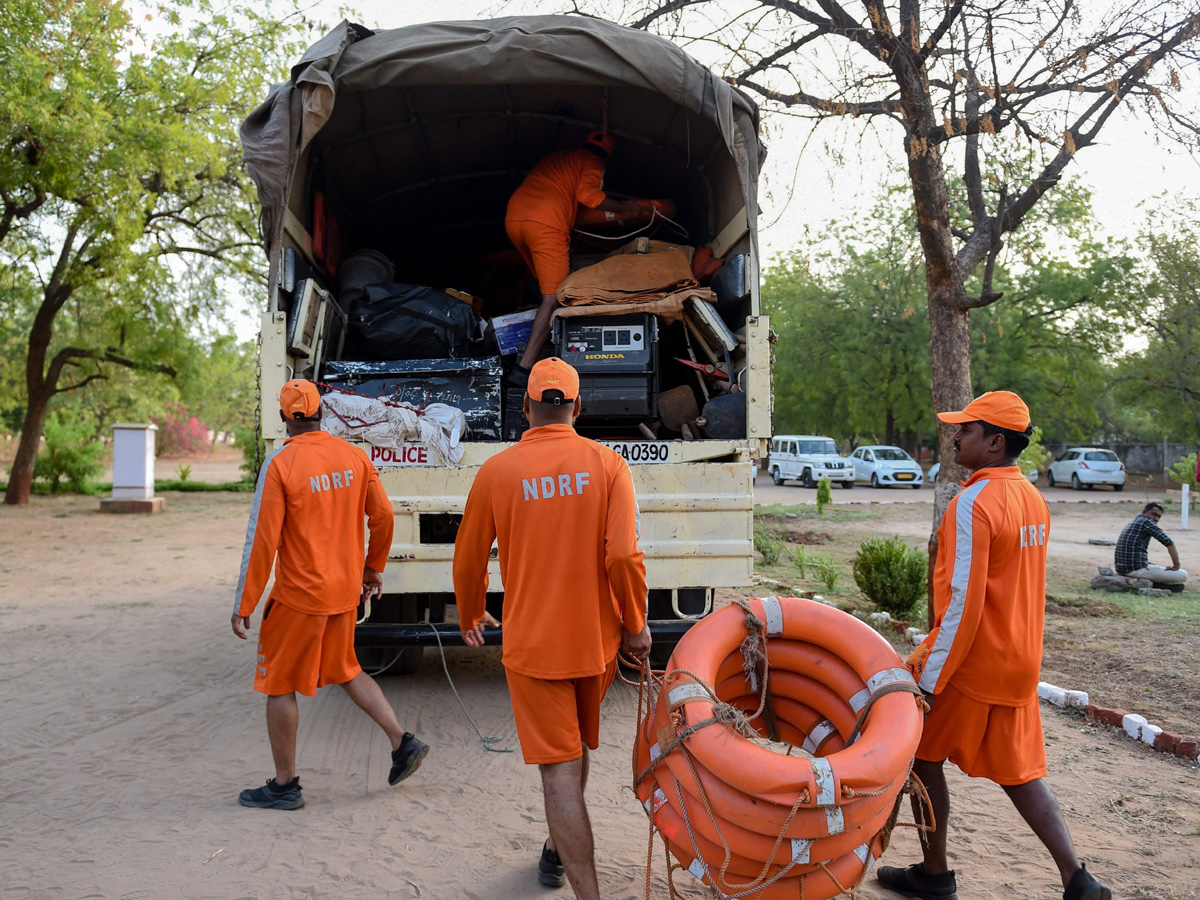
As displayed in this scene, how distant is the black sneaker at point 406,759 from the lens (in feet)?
12.1

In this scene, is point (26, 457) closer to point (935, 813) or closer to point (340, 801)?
point (340, 801)

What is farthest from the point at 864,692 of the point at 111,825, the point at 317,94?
the point at 317,94

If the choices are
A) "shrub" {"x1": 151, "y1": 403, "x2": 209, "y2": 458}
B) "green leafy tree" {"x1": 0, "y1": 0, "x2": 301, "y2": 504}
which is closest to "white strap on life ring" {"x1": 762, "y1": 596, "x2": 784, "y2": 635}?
"green leafy tree" {"x1": 0, "y1": 0, "x2": 301, "y2": 504}

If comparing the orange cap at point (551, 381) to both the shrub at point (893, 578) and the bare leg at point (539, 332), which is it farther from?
the shrub at point (893, 578)

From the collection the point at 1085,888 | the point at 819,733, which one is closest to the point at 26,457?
the point at 819,733

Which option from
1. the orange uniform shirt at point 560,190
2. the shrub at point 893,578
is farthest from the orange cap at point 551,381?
the shrub at point 893,578

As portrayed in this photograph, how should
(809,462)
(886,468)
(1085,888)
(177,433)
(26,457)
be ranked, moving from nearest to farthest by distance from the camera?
(1085,888), (26,457), (886,468), (809,462), (177,433)

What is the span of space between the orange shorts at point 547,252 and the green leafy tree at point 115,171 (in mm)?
9159

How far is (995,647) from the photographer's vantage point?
2.68m

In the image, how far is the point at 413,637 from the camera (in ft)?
14.9

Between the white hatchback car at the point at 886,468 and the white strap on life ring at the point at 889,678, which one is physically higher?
the white hatchback car at the point at 886,468

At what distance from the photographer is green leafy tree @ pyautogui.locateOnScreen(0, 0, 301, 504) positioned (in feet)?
38.4

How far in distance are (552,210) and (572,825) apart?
391 cm

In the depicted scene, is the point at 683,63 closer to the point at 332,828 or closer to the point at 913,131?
the point at 913,131
